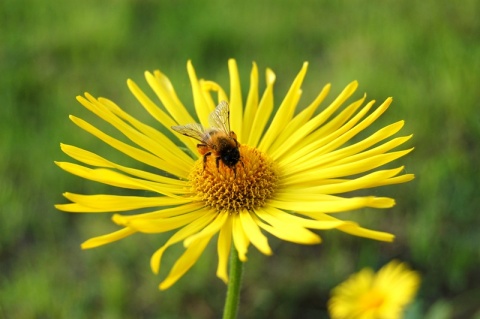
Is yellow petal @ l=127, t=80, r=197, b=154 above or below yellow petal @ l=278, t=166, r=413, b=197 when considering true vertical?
above

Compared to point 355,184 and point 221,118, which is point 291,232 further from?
point 221,118

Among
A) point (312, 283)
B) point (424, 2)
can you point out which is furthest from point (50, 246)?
point (424, 2)

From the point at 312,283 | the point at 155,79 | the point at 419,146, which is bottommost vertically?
the point at 312,283

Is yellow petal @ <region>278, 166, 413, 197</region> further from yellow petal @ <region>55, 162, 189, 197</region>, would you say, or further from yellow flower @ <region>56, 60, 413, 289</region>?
yellow petal @ <region>55, 162, 189, 197</region>

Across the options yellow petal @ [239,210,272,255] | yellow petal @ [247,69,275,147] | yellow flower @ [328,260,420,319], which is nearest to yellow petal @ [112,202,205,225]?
yellow petal @ [239,210,272,255]

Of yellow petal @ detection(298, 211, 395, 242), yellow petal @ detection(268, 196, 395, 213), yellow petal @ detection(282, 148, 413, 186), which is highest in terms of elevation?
yellow petal @ detection(282, 148, 413, 186)

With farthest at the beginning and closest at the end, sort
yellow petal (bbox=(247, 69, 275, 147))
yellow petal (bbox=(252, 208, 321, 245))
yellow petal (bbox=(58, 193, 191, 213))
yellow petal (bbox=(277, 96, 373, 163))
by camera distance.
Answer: yellow petal (bbox=(247, 69, 275, 147))
yellow petal (bbox=(277, 96, 373, 163))
yellow petal (bbox=(58, 193, 191, 213))
yellow petal (bbox=(252, 208, 321, 245))

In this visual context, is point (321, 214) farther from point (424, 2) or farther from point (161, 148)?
point (424, 2)
